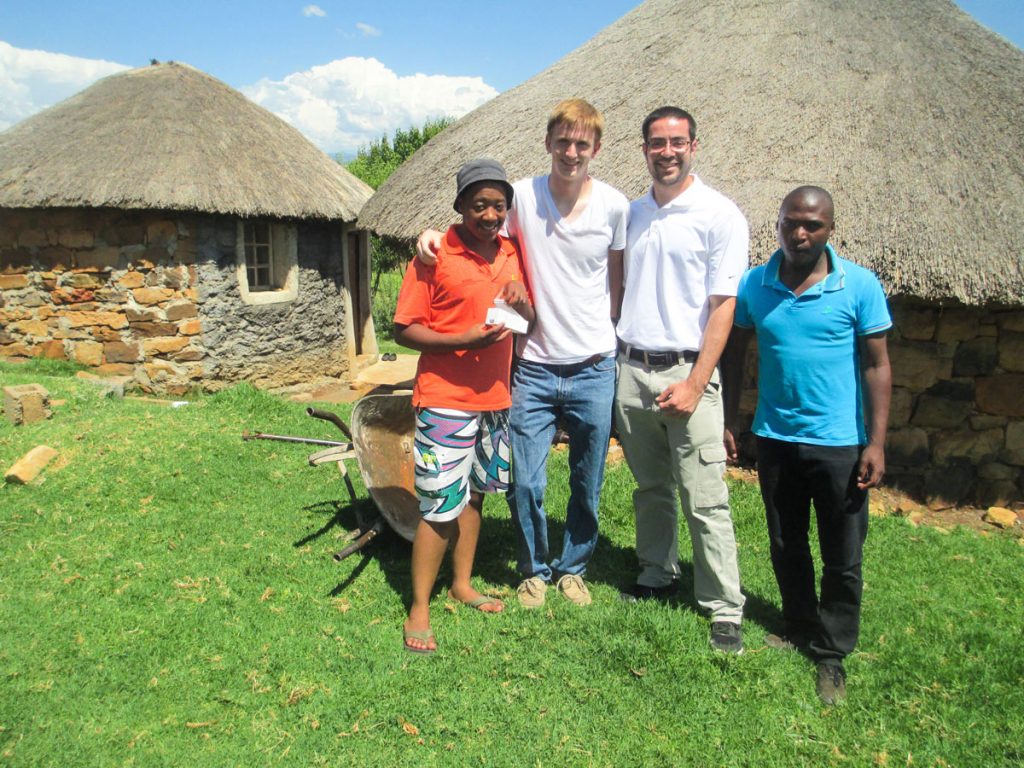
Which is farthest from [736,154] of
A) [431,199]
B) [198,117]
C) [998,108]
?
[198,117]

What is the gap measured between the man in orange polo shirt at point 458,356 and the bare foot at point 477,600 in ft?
1.00

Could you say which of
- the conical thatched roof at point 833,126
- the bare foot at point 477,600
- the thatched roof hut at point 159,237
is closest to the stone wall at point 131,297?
the thatched roof hut at point 159,237

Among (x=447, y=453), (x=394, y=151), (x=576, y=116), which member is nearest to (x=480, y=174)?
(x=576, y=116)

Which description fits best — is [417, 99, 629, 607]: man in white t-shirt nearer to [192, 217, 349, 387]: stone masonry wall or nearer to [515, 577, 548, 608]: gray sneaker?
[515, 577, 548, 608]: gray sneaker

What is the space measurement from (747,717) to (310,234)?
836 centimetres

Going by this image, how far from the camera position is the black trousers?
107 inches

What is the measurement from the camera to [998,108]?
558 cm

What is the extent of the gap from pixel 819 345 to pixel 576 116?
4.08 feet

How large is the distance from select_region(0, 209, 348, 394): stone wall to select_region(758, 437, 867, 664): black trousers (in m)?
7.13

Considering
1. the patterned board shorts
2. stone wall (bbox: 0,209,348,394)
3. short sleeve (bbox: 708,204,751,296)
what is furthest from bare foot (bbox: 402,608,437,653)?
stone wall (bbox: 0,209,348,394)

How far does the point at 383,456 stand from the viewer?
389 cm

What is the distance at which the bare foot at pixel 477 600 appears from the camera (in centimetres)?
332

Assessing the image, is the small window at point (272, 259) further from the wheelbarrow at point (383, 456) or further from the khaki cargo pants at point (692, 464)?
the khaki cargo pants at point (692, 464)

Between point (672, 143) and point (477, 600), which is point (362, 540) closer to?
point (477, 600)
